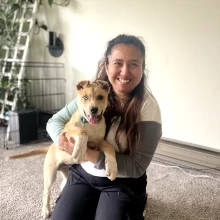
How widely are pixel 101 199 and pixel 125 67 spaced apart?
1.98 ft

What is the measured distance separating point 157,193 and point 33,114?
1.57 metres

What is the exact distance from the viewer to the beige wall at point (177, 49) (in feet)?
6.93

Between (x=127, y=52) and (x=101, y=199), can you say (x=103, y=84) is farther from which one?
(x=101, y=199)

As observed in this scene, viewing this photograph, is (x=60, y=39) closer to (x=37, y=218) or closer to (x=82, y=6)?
(x=82, y=6)

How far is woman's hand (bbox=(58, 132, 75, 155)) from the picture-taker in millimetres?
1138

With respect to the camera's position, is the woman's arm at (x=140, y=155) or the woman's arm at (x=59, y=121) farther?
the woman's arm at (x=59, y=121)

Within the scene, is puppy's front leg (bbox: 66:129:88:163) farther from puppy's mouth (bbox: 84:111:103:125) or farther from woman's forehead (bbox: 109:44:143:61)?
woman's forehead (bbox: 109:44:143:61)

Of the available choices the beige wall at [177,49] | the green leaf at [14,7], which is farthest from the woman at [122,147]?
the green leaf at [14,7]

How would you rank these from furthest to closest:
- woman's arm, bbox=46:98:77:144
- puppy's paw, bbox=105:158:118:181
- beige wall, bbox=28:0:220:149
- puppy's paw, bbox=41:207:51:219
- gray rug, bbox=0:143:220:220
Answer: beige wall, bbox=28:0:220:149 → gray rug, bbox=0:143:220:220 → puppy's paw, bbox=41:207:51:219 → woman's arm, bbox=46:98:77:144 → puppy's paw, bbox=105:158:118:181

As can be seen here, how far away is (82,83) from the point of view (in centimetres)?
122

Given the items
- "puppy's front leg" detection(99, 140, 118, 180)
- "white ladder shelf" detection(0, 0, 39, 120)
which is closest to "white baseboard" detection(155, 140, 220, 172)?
"puppy's front leg" detection(99, 140, 118, 180)

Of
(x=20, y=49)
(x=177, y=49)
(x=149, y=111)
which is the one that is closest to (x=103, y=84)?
(x=149, y=111)

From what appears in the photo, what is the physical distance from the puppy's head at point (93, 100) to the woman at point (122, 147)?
→ 0.26 ft

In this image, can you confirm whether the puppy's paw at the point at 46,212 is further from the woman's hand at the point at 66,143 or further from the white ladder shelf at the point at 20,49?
the white ladder shelf at the point at 20,49
